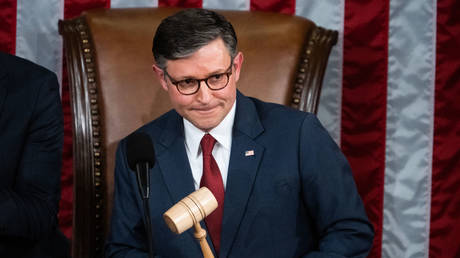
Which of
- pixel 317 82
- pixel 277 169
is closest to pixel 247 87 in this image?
pixel 317 82

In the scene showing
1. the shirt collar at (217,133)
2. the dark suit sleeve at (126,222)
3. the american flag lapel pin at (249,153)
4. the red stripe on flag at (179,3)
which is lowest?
the dark suit sleeve at (126,222)

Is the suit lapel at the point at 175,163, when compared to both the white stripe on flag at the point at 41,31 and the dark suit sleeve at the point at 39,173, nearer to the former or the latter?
the dark suit sleeve at the point at 39,173

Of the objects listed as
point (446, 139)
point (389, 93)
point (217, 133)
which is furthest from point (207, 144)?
point (446, 139)

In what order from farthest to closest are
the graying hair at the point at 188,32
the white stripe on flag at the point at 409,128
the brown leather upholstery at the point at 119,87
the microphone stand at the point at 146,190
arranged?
1. the white stripe on flag at the point at 409,128
2. the brown leather upholstery at the point at 119,87
3. the graying hair at the point at 188,32
4. the microphone stand at the point at 146,190

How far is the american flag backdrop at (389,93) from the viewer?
2217 millimetres

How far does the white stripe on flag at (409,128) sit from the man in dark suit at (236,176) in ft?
2.47

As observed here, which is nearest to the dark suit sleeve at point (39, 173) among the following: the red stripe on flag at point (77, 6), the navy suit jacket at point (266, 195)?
the navy suit jacket at point (266, 195)

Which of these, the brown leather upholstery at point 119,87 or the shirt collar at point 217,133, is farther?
the brown leather upholstery at point 119,87

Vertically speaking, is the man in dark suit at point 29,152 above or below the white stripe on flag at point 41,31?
below

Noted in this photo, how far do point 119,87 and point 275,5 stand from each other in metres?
0.68

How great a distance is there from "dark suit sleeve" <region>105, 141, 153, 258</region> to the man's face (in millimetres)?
252

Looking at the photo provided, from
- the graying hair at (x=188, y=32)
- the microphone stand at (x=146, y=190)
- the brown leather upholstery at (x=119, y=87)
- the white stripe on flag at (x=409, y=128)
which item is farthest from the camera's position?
the white stripe on flag at (x=409, y=128)

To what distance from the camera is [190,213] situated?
1.10 meters

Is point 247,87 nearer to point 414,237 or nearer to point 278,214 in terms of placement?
point 278,214
